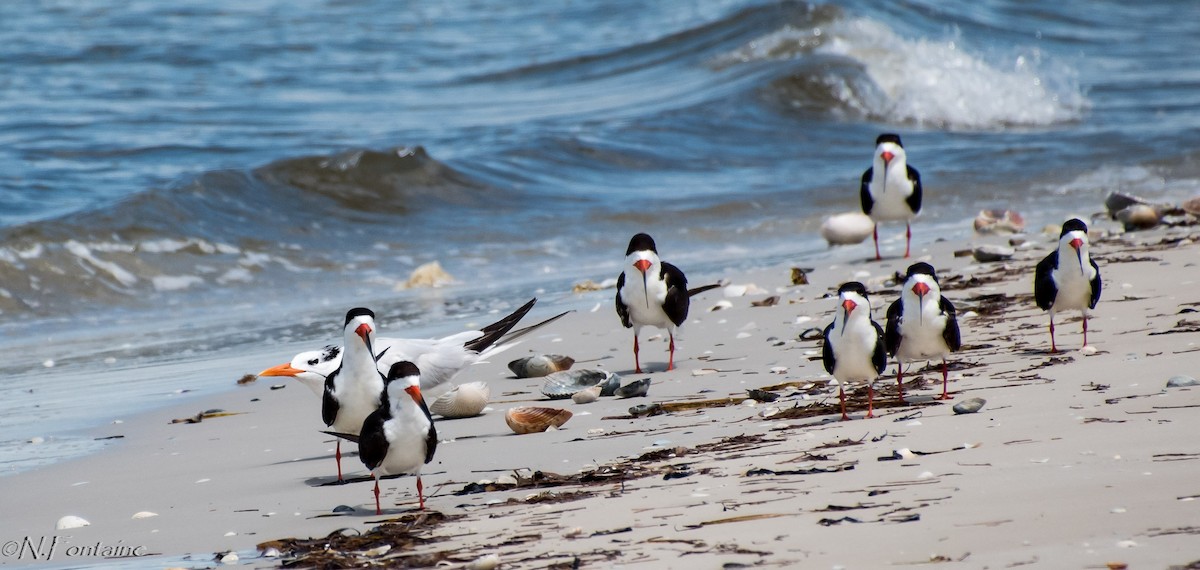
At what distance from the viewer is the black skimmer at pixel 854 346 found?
4.59 metres

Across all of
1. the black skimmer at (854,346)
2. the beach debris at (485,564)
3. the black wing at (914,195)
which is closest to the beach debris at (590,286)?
the black wing at (914,195)

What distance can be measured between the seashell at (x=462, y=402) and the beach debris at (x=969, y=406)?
6.53ft

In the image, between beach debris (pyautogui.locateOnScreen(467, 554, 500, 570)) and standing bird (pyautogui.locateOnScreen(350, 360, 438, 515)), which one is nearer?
beach debris (pyautogui.locateOnScreen(467, 554, 500, 570))

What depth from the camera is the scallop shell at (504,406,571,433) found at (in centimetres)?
498

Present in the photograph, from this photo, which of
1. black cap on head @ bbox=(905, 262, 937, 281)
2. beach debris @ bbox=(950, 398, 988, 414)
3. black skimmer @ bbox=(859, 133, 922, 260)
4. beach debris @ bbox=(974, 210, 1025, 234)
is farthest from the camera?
beach debris @ bbox=(974, 210, 1025, 234)

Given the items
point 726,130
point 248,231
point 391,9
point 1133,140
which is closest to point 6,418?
point 248,231

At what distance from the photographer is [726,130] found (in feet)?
58.0

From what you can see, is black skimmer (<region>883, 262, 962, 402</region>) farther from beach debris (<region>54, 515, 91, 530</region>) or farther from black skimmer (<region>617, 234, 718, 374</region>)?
beach debris (<region>54, 515, 91, 530</region>)

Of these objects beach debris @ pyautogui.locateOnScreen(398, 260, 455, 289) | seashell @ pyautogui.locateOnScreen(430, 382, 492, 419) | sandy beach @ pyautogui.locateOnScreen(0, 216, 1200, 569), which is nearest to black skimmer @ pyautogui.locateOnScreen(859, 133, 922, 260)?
sandy beach @ pyautogui.locateOnScreen(0, 216, 1200, 569)

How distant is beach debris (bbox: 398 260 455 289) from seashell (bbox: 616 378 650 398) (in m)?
4.78

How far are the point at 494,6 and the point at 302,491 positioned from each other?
993 inches

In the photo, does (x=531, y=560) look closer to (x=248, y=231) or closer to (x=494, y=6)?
(x=248, y=231)

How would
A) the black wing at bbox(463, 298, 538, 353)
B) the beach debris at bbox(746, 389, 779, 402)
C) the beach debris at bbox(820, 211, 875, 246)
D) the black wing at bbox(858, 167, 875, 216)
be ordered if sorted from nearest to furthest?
the beach debris at bbox(746, 389, 779, 402) → the black wing at bbox(463, 298, 538, 353) → the black wing at bbox(858, 167, 875, 216) → the beach debris at bbox(820, 211, 875, 246)

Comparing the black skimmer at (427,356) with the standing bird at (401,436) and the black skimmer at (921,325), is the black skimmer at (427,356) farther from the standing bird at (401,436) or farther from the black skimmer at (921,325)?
the black skimmer at (921,325)
